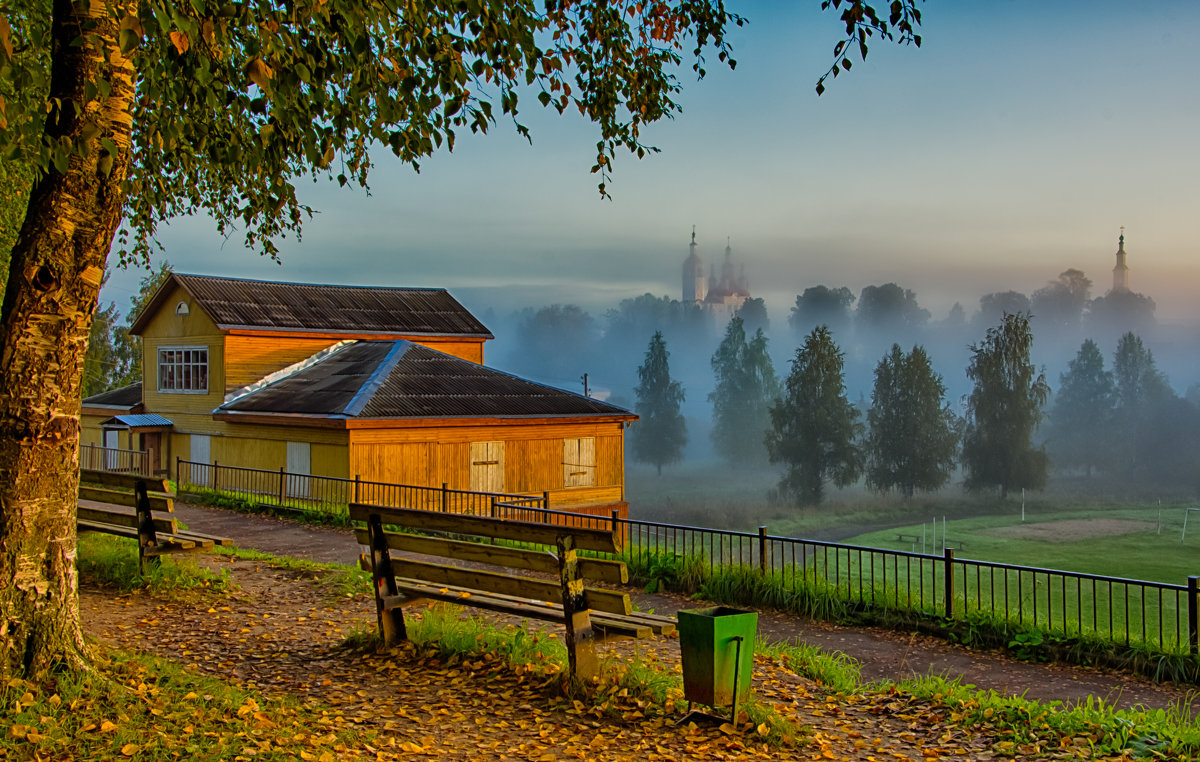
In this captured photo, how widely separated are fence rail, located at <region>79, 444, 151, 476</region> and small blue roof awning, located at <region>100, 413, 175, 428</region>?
3.84 feet

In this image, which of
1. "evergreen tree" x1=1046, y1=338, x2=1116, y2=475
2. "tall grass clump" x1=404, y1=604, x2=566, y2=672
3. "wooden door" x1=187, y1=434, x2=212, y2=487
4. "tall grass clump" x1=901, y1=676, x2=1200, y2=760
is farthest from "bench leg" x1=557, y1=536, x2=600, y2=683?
"evergreen tree" x1=1046, y1=338, x2=1116, y2=475

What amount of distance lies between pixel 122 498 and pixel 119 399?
1540 inches

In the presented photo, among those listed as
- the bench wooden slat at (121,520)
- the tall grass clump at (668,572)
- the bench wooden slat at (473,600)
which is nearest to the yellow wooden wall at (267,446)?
the bench wooden slat at (121,520)

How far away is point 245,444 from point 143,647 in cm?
2784

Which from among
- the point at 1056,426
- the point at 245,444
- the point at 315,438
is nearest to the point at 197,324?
the point at 245,444

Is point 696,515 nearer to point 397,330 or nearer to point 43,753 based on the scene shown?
point 397,330

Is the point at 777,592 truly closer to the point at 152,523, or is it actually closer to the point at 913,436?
the point at 152,523

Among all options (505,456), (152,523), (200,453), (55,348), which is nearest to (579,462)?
(505,456)

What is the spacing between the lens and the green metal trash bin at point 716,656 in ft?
21.1

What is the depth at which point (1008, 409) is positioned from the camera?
302 ft

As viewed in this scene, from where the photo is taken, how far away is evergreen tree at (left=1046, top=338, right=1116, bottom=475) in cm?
12169

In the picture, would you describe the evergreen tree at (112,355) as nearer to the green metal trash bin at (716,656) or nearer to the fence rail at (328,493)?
the fence rail at (328,493)

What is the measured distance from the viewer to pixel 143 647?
805cm

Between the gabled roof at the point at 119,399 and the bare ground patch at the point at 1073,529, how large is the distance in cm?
6345
